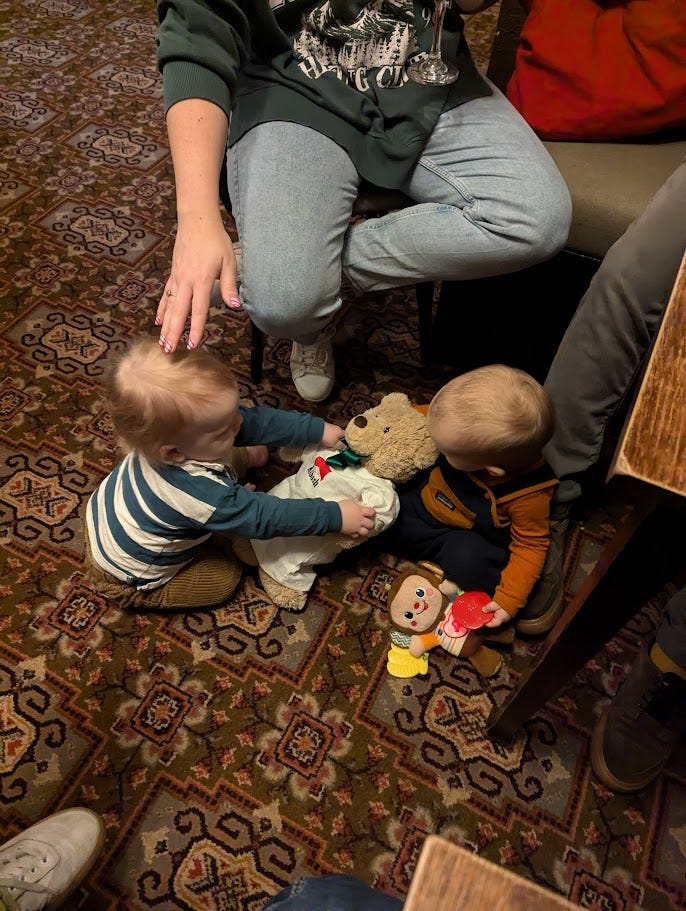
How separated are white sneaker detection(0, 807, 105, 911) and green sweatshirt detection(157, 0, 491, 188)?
106cm

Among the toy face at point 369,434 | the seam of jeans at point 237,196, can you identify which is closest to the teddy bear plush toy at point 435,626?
the toy face at point 369,434

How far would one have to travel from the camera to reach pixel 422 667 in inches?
40.3

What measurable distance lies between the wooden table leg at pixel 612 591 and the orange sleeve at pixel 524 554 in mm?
191

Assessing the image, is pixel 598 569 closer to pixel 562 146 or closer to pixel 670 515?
pixel 670 515

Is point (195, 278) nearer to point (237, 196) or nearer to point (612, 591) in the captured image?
point (237, 196)

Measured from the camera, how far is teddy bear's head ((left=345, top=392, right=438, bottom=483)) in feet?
3.30

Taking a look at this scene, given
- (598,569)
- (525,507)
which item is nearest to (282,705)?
(525,507)

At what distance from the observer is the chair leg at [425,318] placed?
127cm

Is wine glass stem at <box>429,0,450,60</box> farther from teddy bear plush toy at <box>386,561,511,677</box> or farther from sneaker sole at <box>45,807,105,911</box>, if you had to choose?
sneaker sole at <box>45,807,105,911</box>

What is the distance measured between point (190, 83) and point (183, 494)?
577 millimetres

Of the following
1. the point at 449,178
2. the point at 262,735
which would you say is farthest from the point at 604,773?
the point at 449,178

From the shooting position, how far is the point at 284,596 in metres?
1.06

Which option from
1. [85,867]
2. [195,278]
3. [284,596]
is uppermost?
[195,278]

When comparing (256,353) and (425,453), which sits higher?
(425,453)
